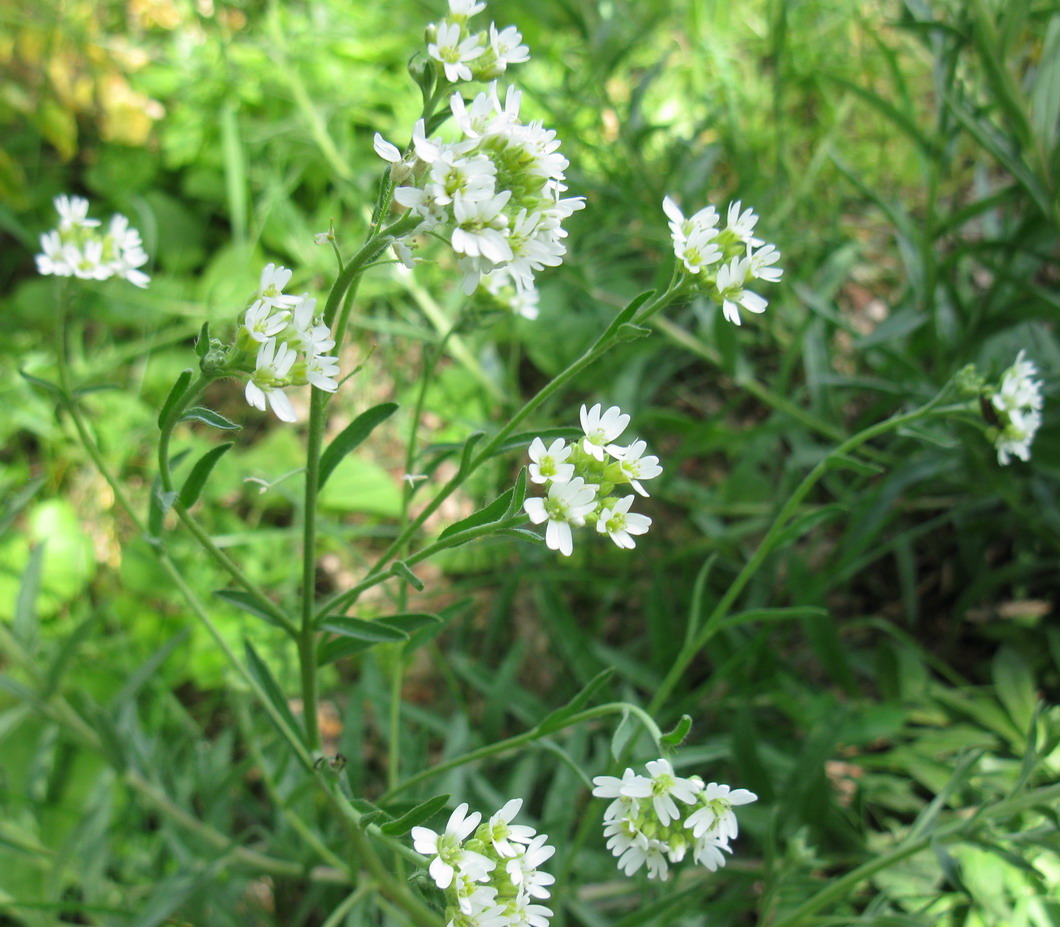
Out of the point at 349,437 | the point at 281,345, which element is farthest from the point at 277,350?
the point at 349,437

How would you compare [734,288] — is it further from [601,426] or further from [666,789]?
[666,789]

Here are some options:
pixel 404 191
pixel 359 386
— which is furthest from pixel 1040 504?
pixel 359 386

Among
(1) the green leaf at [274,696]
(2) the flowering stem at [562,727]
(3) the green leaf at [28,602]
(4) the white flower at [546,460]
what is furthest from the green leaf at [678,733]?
(3) the green leaf at [28,602]

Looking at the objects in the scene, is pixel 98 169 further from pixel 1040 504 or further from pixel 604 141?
pixel 1040 504

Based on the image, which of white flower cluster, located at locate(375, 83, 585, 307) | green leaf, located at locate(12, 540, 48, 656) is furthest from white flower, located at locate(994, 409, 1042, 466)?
green leaf, located at locate(12, 540, 48, 656)

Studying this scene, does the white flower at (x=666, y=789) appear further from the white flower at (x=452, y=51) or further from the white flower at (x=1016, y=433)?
the white flower at (x=1016, y=433)
